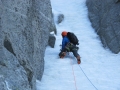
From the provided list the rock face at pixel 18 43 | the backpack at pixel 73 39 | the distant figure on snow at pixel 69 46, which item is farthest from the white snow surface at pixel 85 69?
the rock face at pixel 18 43

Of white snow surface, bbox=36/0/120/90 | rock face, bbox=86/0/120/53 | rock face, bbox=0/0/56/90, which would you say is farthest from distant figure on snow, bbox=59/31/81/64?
rock face, bbox=0/0/56/90

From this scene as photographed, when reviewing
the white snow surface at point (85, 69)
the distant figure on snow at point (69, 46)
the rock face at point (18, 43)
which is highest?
the rock face at point (18, 43)

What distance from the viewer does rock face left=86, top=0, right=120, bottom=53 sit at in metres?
14.1

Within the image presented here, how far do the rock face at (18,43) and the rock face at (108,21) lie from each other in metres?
6.21

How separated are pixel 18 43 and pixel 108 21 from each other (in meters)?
9.68

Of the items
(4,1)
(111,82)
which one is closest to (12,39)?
(4,1)

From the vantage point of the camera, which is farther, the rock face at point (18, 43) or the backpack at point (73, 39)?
the backpack at point (73, 39)

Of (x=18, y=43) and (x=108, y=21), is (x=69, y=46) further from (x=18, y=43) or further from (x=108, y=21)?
(x=18, y=43)

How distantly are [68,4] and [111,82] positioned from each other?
607 inches

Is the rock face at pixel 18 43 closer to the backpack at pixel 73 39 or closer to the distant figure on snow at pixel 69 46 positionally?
the distant figure on snow at pixel 69 46

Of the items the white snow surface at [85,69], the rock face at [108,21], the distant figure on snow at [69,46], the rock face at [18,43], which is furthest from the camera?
the rock face at [108,21]

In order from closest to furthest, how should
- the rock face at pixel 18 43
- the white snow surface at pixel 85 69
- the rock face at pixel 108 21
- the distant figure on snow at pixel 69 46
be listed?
the rock face at pixel 18 43, the white snow surface at pixel 85 69, the distant figure on snow at pixel 69 46, the rock face at pixel 108 21

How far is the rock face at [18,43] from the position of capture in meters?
6.27

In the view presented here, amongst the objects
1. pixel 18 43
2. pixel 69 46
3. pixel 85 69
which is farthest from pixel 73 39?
pixel 18 43
